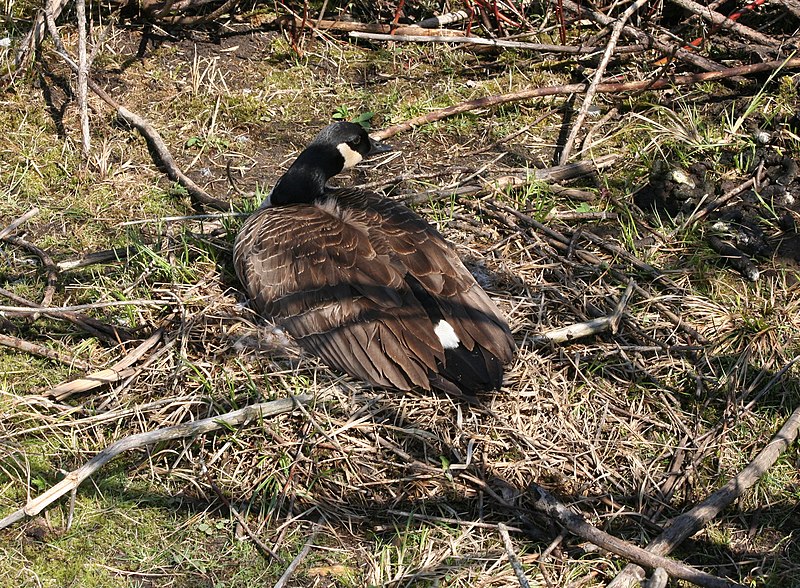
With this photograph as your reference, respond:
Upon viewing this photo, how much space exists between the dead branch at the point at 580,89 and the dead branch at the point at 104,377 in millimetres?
2571

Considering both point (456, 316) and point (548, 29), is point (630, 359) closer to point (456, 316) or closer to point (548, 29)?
point (456, 316)

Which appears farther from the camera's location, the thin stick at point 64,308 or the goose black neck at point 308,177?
the goose black neck at point 308,177

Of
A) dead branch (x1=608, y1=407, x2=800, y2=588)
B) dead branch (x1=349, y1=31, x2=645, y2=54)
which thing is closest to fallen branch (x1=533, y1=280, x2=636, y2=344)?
dead branch (x1=608, y1=407, x2=800, y2=588)

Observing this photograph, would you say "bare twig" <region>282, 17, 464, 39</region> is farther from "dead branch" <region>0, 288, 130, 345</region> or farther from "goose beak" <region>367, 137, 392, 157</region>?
"dead branch" <region>0, 288, 130, 345</region>

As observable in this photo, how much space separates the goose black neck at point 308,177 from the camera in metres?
5.54

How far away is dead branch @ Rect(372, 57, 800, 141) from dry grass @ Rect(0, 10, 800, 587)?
67cm

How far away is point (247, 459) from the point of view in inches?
173

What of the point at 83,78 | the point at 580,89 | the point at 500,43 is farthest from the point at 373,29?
the point at 83,78

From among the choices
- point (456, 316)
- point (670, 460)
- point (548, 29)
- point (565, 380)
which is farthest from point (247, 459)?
point (548, 29)

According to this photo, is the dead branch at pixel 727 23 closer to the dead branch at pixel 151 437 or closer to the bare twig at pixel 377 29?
the bare twig at pixel 377 29

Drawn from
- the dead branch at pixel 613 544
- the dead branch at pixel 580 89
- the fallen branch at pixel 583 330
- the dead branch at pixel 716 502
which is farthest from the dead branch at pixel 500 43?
the dead branch at pixel 613 544

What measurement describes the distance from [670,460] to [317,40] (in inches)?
183

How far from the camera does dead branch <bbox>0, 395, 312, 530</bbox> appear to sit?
402 centimetres

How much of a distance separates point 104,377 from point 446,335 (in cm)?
175
